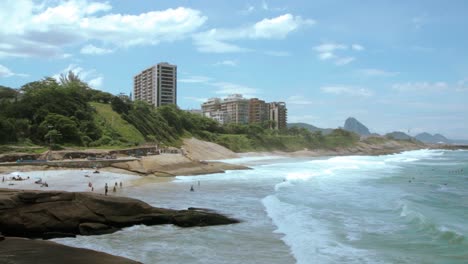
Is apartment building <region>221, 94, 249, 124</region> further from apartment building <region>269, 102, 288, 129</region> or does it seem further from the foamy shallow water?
the foamy shallow water

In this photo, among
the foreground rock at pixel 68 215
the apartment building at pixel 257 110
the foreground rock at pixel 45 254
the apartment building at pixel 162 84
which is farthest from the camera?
the apartment building at pixel 257 110

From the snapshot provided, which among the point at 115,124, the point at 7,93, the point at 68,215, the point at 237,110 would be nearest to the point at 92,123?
the point at 115,124

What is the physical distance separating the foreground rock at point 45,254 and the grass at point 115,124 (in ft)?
190

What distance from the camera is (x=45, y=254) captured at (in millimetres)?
13102

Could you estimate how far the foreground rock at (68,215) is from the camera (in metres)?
16.6

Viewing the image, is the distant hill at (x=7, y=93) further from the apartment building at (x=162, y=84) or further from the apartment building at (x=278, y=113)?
the apartment building at (x=278, y=113)

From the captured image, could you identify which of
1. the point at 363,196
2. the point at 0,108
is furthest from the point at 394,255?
the point at 0,108

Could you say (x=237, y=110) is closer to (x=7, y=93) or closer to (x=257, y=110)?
(x=257, y=110)

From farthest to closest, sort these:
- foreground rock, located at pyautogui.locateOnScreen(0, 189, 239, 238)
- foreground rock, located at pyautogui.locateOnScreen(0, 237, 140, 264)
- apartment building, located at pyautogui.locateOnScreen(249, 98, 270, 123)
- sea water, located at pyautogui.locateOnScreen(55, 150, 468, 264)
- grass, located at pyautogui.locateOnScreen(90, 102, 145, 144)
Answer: apartment building, located at pyautogui.locateOnScreen(249, 98, 270, 123) < grass, located at pyautogui.locateOnScreen(90, 102, 145, 144) < foreground rock, located at pyautogui.locateOnScreen(0, 189, 239, 238) < sea water, located at pyautogui.locateOnScreen(55, 150, 468, 264) < foreground rock, located at pyautogui.locateOnScreen(0, 237, 140, 264)

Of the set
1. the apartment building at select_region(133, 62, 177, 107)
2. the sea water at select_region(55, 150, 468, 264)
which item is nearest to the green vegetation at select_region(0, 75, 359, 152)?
the sea water at select_region(55, 150, 468, 264)

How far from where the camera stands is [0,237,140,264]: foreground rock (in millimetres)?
12350

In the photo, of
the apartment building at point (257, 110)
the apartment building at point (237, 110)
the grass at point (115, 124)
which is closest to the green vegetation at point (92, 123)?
the grass at point (115, 124)

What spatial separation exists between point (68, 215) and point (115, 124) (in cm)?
6189

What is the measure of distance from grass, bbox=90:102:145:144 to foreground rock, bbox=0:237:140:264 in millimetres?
57761
